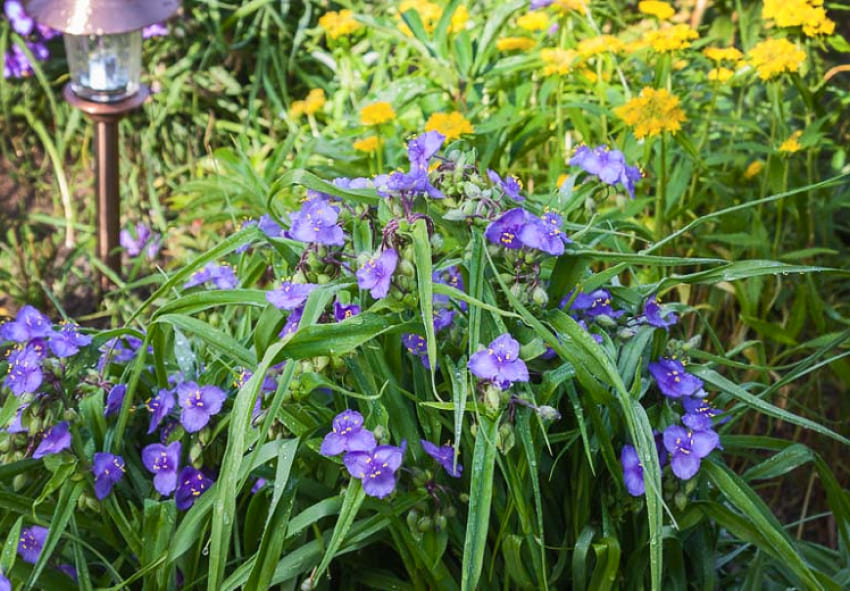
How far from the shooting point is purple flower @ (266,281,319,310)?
1125mm

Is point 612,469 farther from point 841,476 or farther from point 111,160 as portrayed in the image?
point 111,160

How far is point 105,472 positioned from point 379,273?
419 mm

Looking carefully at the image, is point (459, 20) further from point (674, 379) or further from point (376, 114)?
point (674, 379)

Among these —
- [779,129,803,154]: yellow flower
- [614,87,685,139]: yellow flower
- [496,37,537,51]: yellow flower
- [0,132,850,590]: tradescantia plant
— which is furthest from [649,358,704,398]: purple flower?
[496,37,537,51]: yellow flower

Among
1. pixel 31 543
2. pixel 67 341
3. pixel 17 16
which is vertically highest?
pixel 67 341

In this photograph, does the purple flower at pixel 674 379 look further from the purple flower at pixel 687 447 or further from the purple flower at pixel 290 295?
the purple flower at pixel 290 295

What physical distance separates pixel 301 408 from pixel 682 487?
43cm

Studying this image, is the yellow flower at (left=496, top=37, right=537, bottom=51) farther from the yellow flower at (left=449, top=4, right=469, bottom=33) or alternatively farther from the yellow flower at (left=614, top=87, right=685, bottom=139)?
the yellow flower at (left=614, top=87, right=685, bottom=139)

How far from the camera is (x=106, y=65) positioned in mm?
2197

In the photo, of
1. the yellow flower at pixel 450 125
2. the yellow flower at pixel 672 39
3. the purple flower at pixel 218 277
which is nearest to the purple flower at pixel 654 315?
the purple flower at pixel 218 277

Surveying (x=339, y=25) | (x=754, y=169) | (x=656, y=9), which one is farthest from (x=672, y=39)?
(x=339, y=25)

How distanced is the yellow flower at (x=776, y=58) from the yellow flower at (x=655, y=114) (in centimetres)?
21

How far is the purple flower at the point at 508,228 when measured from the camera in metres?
1.09

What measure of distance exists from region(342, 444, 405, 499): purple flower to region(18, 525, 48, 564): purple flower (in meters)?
0.40
